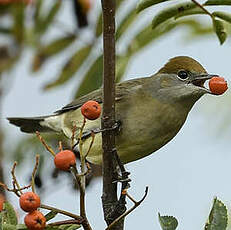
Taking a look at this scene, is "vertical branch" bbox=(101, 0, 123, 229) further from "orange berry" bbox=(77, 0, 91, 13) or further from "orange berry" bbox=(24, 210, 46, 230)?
"orange berry" bbox=(77, 0, 91, 13)

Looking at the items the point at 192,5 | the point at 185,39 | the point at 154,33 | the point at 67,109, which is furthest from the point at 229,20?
the point at 67,109

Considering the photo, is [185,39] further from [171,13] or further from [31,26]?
[171,13]

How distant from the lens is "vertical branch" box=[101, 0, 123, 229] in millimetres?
2346

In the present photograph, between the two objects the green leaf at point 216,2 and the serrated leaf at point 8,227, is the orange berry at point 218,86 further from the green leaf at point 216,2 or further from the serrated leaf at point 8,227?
the serrated leaf at point 8,227

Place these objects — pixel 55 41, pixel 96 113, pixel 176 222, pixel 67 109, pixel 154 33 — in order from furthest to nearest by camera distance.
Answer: pixel 67 109 → pixel 55 41 → pixel 154 33 → pixel 96 113 → pixel 176 222

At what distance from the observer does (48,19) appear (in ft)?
13.2

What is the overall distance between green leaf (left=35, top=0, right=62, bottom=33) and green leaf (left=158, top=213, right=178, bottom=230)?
2.06 m

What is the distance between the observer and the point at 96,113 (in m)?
2.82

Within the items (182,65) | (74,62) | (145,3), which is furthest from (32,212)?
(182,65)

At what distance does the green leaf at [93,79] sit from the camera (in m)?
3.56

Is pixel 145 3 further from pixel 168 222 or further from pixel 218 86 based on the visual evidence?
pixel 168 222

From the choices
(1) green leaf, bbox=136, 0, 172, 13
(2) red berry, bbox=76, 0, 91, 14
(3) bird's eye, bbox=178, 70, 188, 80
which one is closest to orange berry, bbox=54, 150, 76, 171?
(1) green leaf, bbox=136, 0, 172, 13

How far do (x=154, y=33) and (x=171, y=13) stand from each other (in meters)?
0.86

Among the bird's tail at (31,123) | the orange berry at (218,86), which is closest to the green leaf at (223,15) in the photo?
the orange berry at (218,86)
